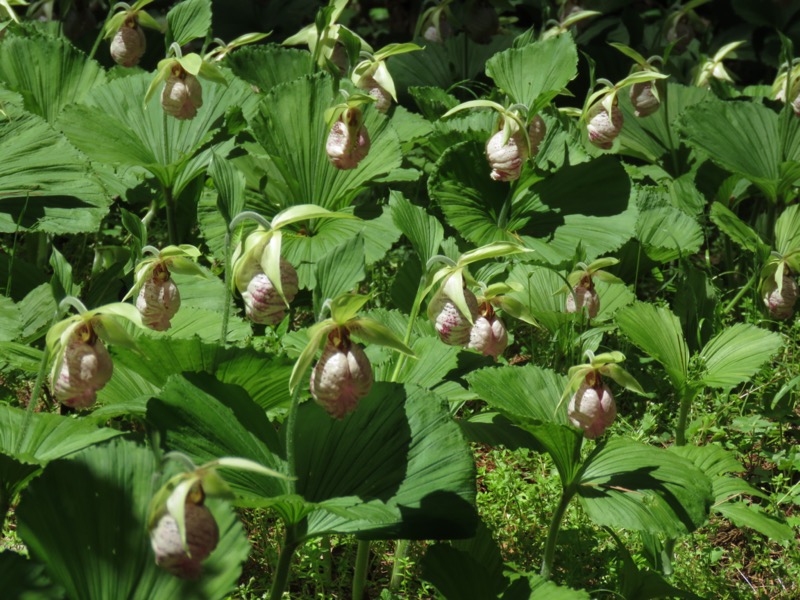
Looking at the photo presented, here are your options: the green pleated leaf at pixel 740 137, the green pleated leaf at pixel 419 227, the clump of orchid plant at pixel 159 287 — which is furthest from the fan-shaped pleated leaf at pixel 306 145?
the green pleated leaf at pixel 740 137

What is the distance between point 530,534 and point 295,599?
44cm

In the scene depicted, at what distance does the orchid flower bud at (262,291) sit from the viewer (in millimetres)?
1233

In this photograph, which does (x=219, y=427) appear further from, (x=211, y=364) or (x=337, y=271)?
(x=337, y=271)

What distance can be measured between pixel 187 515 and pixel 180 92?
1.18 meters

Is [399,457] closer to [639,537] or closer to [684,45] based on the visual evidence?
[639,537]

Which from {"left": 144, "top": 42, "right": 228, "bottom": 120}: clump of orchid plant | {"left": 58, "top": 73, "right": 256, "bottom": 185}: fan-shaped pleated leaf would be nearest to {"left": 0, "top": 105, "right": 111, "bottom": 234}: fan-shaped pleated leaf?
{"left": 58, "top": 73, "right": 256, "bottom": 185}: fan-shaped pleated leaf

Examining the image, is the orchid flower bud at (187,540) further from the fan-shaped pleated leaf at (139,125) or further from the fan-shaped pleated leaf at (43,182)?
the fan-shaped pleated leaf at (139,125)

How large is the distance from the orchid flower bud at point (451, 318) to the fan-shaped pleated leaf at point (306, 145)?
0.80 m

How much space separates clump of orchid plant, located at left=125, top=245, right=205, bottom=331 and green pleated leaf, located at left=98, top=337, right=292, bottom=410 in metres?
0.06

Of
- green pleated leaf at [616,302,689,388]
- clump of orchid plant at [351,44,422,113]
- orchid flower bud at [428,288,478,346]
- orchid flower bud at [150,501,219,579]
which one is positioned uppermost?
clump of orchid plant at [351,44,422,113]

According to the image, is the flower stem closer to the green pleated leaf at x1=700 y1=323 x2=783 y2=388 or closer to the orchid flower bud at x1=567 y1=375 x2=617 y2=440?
the orchid flower bud at x1=567 y1=375 x2=617 y2=440

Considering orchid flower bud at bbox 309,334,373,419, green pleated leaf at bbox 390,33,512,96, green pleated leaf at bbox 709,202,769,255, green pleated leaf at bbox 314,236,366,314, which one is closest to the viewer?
orchid flower bud at bbox 309,334,373,419

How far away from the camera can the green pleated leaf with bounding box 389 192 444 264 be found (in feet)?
5.13

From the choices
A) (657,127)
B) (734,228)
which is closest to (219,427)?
(734,228)
